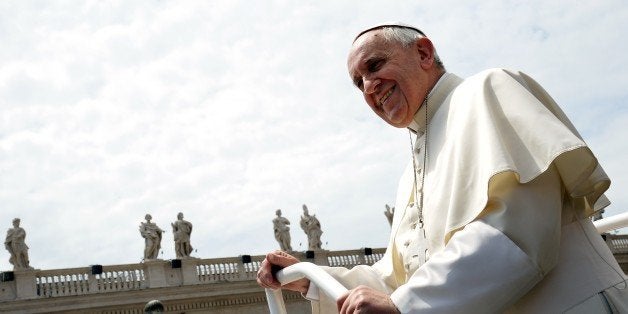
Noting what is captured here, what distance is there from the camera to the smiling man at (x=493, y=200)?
1.89 metres

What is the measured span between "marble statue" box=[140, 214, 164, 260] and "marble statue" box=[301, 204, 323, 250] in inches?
249

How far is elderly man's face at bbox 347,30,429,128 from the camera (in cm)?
245

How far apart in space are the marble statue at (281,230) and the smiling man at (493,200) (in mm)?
27516

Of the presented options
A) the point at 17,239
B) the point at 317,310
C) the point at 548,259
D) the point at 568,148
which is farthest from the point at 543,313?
the point at 17,239

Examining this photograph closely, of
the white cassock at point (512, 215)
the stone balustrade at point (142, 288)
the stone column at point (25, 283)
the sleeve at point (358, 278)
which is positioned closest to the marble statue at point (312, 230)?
the stone balustrade at point (142, 288)

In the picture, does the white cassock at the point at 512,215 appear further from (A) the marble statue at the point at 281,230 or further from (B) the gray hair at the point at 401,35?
(A) the marble statue at the point at 281,230

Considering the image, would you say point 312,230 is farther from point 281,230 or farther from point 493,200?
point 493,200

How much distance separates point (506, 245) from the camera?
191 cm

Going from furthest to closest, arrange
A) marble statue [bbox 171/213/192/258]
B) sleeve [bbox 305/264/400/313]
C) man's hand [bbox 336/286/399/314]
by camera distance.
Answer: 1. marble statue [bbox 171/213/192/258]
2. sleeve [bbox 305/264/400/313]
3. man's hand [bbox 336/286/399/314]

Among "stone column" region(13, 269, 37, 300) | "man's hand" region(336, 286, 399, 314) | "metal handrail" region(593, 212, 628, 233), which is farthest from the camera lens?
"stone column" region(13, 269, 37, 300)

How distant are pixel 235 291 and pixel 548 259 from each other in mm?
24726

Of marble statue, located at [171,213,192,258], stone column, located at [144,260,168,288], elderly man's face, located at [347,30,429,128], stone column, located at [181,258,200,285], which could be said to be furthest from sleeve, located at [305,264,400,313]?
marble statue, located at [171,213,192,258]

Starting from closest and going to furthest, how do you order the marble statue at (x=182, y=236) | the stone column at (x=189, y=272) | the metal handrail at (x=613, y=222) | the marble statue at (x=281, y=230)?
the metal handrail at (x=613, y=222) → the stone column at (x=189, y=272) → the marble statue at (x=182, y=236) → the marble statue at (x=281, y=230)

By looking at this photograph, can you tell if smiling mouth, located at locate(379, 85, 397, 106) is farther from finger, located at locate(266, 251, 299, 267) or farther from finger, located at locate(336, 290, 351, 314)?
finger, located at locate(336, 290, 351, 314)
